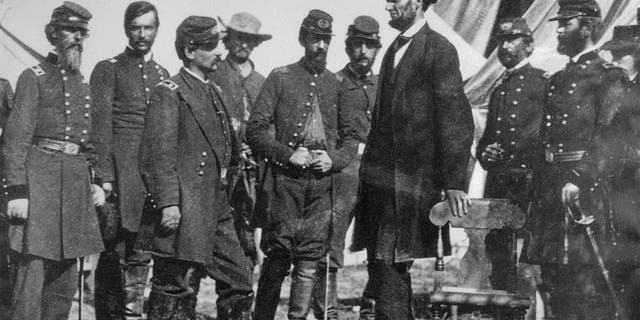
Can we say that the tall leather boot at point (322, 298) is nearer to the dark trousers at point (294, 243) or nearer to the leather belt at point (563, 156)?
the dark trousers at point (294, 243)

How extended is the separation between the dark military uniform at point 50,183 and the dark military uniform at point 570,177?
2.77m

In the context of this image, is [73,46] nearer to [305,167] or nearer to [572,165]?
[305,167]

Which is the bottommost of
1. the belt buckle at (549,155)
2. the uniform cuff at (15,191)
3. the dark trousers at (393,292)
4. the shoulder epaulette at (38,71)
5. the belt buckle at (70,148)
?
the dark trousers at (393,292)

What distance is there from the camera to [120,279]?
526cm

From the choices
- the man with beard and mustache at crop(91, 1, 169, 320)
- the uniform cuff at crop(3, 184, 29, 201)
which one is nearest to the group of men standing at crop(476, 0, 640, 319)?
the man with beard and mustache at crop(91, 1, 169, 320)

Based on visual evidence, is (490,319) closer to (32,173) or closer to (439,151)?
(439,151)

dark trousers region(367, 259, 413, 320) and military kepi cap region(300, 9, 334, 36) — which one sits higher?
military kepi cap region(300, 9, 334, 36)

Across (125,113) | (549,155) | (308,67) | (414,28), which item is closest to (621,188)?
(549,155)

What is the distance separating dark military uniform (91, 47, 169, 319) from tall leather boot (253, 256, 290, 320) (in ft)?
2.91

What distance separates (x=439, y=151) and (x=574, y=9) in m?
1.96

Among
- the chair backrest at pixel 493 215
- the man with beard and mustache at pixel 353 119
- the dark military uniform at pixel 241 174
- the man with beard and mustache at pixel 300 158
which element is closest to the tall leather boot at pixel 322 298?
the man with beard and mustache at pixel 353 119

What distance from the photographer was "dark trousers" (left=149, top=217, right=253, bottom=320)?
14.1 ft

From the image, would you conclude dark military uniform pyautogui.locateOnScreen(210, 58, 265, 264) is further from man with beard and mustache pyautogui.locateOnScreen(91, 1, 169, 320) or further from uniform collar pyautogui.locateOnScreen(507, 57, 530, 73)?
uniform collar pyautogui.locateOnScreen(507, 57, 530, 73)

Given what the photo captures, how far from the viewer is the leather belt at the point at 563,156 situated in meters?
5.00
